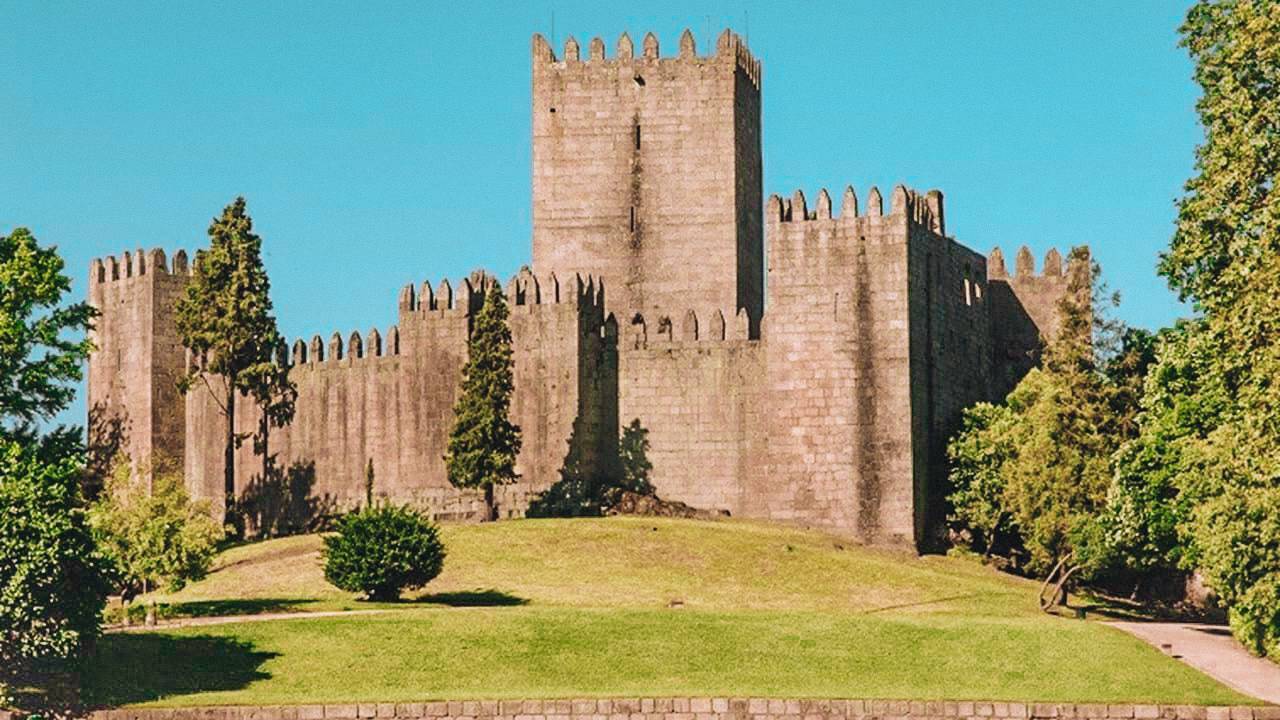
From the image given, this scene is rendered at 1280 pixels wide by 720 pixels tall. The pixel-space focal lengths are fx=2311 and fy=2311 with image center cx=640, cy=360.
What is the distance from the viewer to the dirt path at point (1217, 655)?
4525 cm

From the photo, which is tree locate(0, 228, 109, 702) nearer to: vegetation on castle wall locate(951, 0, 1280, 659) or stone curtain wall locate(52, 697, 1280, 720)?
stone curtain wall locate(52, 697, 1280, 720)

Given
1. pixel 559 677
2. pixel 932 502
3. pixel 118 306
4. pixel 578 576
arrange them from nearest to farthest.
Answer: pixel 559 677 < pixel 578 576 < pixel 932 502 < pixel 118 306

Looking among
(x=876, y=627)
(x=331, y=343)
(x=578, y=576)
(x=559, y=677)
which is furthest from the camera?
(x=331, y=343)

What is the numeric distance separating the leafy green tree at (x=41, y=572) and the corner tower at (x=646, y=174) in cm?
3712

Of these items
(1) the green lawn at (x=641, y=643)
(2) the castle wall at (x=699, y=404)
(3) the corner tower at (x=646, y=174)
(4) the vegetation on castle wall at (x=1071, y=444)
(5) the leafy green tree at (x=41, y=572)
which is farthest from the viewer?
(3) the corner tower at (x=646, y=174)

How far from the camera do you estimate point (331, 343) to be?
263 ft

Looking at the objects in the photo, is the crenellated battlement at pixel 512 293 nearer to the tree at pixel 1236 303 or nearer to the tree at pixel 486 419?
the tree at pixel 486 419

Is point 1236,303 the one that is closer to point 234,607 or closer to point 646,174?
point 234,607

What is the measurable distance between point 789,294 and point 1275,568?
26749 millimetres

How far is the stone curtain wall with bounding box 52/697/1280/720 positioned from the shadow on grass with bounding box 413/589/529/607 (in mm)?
14821

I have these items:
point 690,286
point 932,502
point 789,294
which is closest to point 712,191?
point 690,286

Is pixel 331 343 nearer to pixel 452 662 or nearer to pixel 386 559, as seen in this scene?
pixel 386 559

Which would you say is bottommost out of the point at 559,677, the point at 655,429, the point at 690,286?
the point at 559,677

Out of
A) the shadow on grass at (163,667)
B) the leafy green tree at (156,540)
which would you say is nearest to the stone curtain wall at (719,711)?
the shadow on grass at (163,667)
